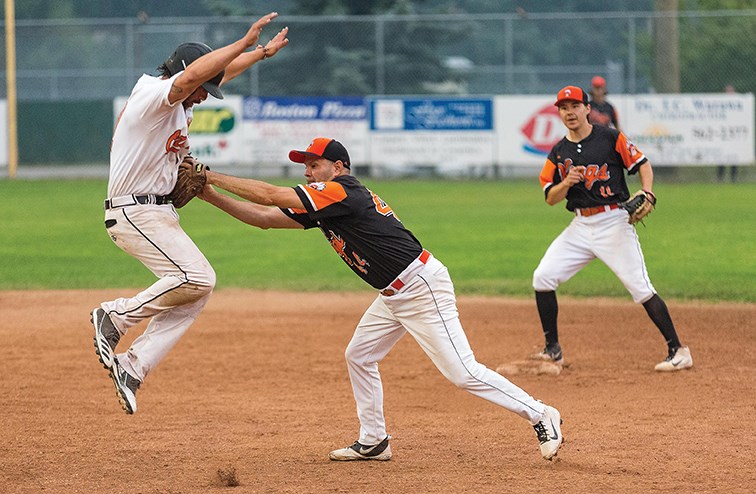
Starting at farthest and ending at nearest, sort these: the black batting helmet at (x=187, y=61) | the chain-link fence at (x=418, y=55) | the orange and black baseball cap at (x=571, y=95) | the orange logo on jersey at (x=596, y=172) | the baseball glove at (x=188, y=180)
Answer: the chain-link fence at (x=418, y=55), the orange logo on jersey at (x=596, y=172), the orange and black baseball cap at (x=571, y=95), the black batting helmet at (x=187, y=61), the baseball glove at (x=188, y=180)

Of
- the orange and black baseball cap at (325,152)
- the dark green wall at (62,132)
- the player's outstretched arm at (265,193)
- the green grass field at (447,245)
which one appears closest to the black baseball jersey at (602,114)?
the green grass field at (447,245)

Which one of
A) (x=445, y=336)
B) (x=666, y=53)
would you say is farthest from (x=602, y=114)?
(x=666, y=53)

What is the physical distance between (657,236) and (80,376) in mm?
10718

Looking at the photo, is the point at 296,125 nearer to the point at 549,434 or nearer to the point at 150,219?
the point at 150,219

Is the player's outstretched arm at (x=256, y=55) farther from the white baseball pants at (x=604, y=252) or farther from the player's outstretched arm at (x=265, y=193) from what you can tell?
the white baseball pants at (x=604, y=252)

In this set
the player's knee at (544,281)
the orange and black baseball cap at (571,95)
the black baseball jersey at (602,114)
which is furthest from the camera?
the black baseball jersey at (602,114)

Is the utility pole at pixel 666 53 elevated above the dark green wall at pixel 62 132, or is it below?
above

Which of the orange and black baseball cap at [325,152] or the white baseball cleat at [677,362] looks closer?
the orange and black baseball cap at [325,152]

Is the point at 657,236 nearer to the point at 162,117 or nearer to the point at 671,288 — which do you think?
the point at 671,288

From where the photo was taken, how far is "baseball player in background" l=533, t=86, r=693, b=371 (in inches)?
348

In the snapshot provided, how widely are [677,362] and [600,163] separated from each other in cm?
170

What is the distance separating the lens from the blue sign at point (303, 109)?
26.5 metres

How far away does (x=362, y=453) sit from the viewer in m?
6.62

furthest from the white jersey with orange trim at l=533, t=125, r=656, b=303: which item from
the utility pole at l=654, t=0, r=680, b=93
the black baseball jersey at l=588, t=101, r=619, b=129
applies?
the utility pole at l=654, t=0, r=680, b=93
